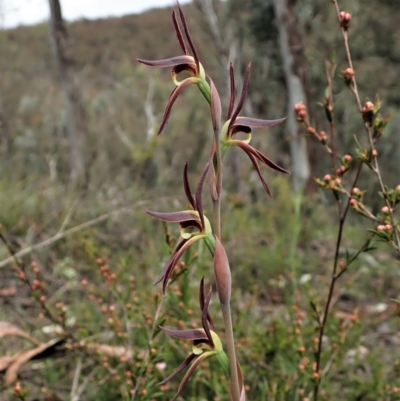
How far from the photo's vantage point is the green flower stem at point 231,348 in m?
0.85

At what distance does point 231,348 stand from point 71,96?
854 cm

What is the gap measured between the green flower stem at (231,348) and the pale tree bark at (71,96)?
24.0ft

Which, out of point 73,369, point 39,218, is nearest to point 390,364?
point 73,369

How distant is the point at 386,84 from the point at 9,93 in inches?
555

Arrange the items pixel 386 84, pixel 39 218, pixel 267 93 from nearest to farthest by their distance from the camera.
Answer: pixel 39 218 < pixel 267 93 < pixel 386 84

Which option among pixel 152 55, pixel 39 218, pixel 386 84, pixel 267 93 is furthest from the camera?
pixel 152 55

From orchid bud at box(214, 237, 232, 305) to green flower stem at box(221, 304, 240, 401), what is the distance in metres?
0.02

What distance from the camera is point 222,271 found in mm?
835

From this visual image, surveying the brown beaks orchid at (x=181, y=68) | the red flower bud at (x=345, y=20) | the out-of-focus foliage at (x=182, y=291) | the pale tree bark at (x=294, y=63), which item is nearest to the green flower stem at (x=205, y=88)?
the brown beaks orchid at (x=181, y=68)

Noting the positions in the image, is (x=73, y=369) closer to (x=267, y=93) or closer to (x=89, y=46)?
(x=267, y=93)

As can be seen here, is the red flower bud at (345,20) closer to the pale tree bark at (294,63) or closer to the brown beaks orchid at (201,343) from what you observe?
the brown beaks orchid at (201,343)

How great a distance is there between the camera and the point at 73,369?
7.50 feet

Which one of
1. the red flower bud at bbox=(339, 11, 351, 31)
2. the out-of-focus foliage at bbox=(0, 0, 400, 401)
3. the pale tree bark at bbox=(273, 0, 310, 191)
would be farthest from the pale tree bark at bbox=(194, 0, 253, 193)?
the red flower bud at bbox=(339, 11, 351, 31)

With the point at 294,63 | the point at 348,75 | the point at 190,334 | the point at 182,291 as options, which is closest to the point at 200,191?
the point at 190,334
